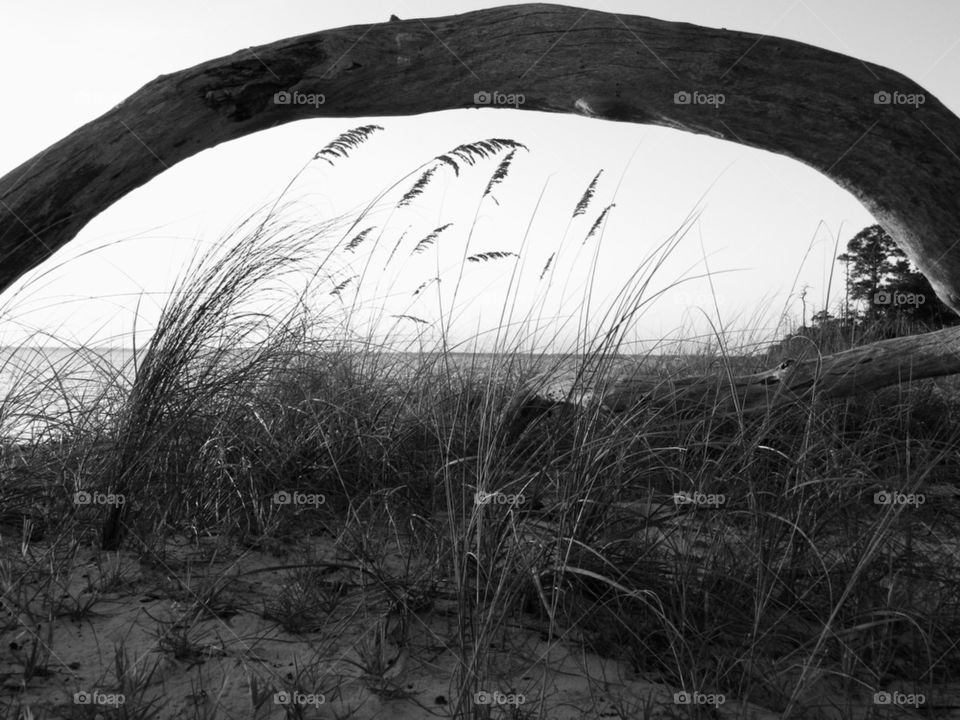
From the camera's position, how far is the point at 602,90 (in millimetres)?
3066

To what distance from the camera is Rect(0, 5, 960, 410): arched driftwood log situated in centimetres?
278

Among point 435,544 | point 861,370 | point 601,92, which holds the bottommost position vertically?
point 435,544

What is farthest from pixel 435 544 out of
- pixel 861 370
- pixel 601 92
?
pixel 861 370

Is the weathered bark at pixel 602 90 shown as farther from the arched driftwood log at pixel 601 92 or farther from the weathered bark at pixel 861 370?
the weathered bark at pixel 861 370

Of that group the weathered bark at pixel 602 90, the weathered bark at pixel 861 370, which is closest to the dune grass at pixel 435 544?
the weathered bark at pixel 602 90

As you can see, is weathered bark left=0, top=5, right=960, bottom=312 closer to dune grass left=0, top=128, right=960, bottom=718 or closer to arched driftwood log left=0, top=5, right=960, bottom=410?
arched driftwood log left=0, top=5, right=960, bottom=410

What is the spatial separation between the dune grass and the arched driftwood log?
0.31m

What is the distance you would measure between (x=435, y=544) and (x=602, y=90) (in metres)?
1.88

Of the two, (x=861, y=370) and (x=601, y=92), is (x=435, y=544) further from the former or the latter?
(x=861, y=370)

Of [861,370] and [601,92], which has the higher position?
[601,92]

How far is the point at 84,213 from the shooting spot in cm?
269

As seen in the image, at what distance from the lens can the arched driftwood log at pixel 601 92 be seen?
278 cm

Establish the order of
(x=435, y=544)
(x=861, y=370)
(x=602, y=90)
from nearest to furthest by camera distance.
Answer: (x=435, y=544), (x=602, y=90), (x=861, y=370)

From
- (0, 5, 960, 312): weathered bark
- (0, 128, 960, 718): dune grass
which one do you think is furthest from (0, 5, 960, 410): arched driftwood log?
(0, 128, 960, 718): dune grass
